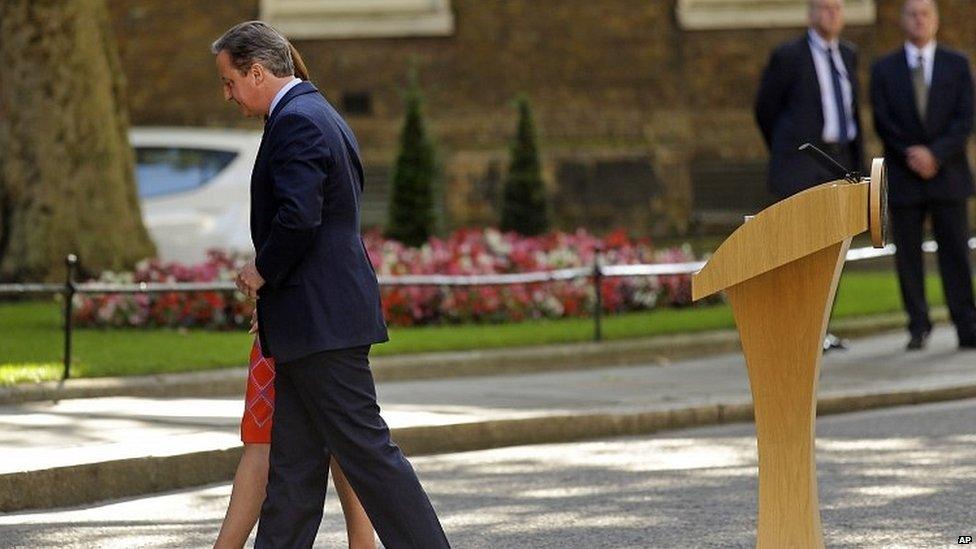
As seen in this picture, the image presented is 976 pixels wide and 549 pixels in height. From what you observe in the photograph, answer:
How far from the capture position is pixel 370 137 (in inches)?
989

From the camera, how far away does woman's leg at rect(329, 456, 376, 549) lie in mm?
7045

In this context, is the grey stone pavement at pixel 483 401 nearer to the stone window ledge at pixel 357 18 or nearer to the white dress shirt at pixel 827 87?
the white dress shirt at pixel 827 87

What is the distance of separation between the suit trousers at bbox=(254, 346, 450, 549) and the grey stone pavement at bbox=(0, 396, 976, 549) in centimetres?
142

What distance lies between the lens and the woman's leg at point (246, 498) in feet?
22.8

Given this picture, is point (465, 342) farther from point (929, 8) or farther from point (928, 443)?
point (928, 443)

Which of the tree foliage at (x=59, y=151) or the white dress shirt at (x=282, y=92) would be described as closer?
the white dress shirt at (x=282, y=92)

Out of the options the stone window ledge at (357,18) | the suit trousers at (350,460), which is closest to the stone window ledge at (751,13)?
the stone window ledge at (357,18)

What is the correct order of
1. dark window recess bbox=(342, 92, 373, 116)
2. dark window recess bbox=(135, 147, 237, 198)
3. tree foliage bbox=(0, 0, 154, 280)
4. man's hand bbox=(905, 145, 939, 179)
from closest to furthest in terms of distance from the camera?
1. man's hand bbox=(905, 145, 939, 179)
2. tree foliage bbox=(0, 0, 154, 280)
3. dark window recess bbox=(135, 147, 237, 198)
4. dark window recess bbox=(342, 92, 373, 116)

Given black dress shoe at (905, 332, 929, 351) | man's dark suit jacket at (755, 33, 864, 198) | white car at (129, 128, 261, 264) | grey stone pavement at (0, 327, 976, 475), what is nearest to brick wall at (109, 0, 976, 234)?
white car at (129, 128, 261, 264)

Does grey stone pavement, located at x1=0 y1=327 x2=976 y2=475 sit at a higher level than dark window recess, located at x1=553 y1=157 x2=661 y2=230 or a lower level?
lower

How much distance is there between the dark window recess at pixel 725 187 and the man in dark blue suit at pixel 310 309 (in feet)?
61.6

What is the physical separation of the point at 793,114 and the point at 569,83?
12.0 m

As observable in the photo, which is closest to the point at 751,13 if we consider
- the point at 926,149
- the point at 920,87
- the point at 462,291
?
the point at 462,291

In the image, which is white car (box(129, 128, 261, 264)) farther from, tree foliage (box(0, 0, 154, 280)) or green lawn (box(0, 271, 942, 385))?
green lawn (box(0, 271, 942, 385))
